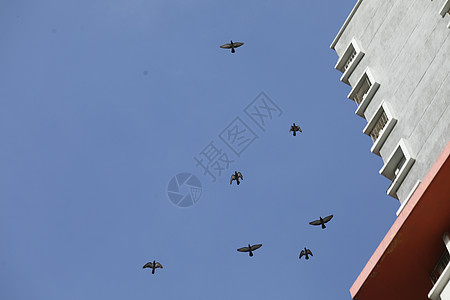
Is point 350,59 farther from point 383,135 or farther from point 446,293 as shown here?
point 446,293

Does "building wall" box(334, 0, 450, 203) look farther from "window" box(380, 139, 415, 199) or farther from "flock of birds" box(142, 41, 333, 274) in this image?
"flock of birds" box(142, 41, 333, 274)

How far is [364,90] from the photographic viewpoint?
1133 inches

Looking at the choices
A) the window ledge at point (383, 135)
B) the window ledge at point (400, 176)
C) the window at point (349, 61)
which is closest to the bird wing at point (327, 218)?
the window ledge at point (383, 135)

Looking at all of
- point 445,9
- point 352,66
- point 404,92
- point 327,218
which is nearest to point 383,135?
point 404,92

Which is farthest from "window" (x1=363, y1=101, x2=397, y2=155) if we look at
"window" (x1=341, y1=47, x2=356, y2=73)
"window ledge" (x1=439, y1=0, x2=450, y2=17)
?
"window ledge" (x1=439, y1=0, x2=450, y2=17)

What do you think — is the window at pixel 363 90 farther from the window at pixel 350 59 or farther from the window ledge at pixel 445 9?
the window ledge at pixel 445 9

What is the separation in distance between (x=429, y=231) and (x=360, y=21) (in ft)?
43.1

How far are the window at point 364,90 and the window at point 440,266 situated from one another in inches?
372

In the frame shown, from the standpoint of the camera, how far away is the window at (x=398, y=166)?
2414cm

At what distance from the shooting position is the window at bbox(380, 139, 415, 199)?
24141 mm

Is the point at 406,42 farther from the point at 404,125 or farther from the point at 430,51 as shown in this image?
the point at 404,125

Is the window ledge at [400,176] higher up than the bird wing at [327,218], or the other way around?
the bird wing at [327,218]

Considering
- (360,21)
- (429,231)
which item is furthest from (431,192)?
(360,21)

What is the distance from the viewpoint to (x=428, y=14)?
81.6 feet
